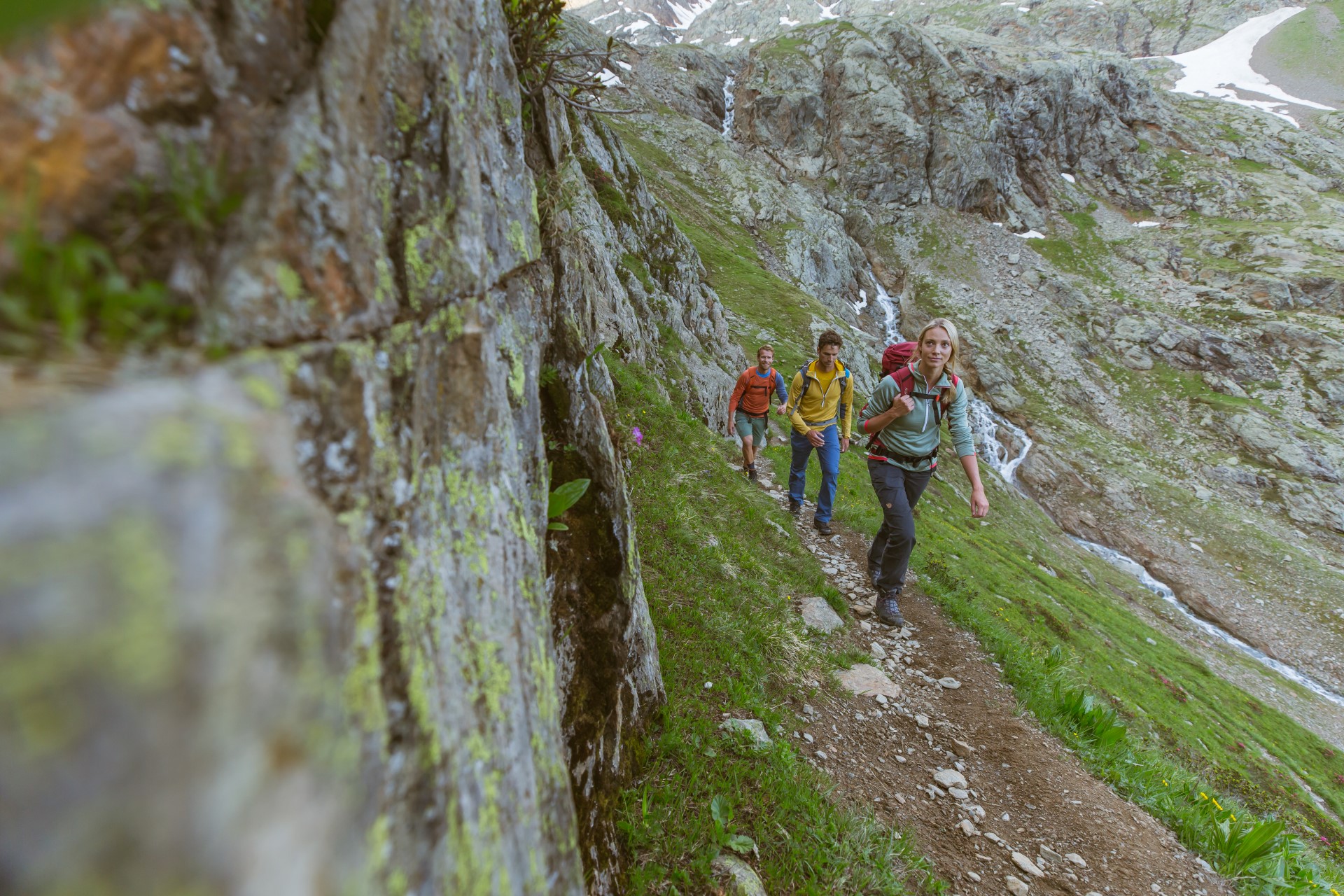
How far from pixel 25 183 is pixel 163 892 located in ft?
4.95

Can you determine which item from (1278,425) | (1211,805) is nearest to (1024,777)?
(1211,805)

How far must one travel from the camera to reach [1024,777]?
5734 millimetres

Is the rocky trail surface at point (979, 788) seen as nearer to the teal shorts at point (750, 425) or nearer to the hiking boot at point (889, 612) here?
the hiking boot at point (889, 612)

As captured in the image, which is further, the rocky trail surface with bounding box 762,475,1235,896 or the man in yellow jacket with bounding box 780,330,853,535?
the man in yellow jacket with bounding box 780,330,853,535

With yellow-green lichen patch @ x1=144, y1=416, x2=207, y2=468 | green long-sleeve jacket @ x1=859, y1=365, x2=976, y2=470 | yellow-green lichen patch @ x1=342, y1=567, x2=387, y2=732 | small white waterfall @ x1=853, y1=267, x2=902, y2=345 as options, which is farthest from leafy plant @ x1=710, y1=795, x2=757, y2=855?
small white waterfall @ x1=853, y1=267, x2=902, y2=345

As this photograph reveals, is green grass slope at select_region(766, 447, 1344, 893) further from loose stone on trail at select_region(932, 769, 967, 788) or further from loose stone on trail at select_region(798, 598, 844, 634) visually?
loose stone on trail at select_region(798, 598, 844, 634)

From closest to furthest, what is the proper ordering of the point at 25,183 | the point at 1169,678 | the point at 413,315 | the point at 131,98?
the point at 25,183
the point at 131,98
the point at 413,315
the point at 1169,678

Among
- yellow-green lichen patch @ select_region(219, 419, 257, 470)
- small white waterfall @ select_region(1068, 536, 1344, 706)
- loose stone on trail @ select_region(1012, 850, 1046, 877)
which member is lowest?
small white waterfall @ select_region(1068, 536, 1344, 706)

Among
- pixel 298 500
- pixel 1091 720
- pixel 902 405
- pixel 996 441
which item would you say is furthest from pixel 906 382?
pixel 996 441

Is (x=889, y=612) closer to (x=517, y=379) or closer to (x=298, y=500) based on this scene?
(x=517, y=379)

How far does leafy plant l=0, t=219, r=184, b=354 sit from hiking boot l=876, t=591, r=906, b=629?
8569 millimetres

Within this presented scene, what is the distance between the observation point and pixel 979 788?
552 centimetres

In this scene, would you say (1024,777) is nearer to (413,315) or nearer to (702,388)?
(413,315)

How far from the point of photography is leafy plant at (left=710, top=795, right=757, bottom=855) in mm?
3801
